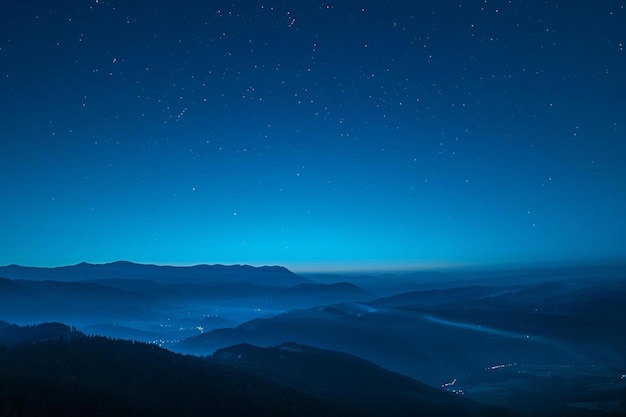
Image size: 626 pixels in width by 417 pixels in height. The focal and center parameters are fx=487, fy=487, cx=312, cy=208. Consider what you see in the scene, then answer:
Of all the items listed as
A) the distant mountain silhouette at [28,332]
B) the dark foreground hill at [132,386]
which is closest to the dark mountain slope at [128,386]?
the dark foreground hill at [132,386]

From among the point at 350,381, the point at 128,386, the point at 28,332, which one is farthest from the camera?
the point at 350,381

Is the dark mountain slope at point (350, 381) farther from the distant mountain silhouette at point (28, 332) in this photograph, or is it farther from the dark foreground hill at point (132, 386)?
the distant mountain silhouette at point (28, 332)

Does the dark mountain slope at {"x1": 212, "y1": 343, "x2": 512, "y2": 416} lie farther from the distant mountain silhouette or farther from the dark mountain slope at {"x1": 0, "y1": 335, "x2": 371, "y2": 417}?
the distant mountain silhouette

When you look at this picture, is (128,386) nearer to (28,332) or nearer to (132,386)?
(132,386)

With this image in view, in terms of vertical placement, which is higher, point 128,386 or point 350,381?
point 128,386

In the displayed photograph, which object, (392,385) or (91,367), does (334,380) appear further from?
(91,367)

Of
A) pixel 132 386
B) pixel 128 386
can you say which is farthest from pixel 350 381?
pixel 128 386

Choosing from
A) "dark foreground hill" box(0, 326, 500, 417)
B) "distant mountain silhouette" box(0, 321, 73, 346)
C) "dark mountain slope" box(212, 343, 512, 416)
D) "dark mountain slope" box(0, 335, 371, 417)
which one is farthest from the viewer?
"distant mountain silhouette" box(0, 321, 73, 346)

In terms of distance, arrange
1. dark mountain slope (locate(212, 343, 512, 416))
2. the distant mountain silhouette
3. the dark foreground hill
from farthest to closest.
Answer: the distant mountain silhouette, dark mountain slope (locate(212, 343, 512, 416)), the dark foreground hill

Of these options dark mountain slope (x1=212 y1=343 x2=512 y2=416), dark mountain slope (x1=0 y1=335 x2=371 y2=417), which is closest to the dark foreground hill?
dark mountain slope (x1=0 y1=335 x2=371 y2=417)
